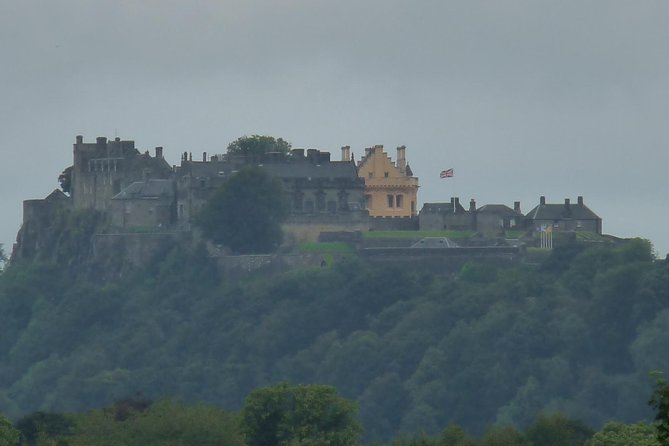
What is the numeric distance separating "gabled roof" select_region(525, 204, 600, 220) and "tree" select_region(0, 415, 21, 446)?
169 feet

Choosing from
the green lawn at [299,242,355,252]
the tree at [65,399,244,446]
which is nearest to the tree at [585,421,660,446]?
the tree at [65,399,244,446]

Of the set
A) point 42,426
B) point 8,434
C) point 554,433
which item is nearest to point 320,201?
point 42,426

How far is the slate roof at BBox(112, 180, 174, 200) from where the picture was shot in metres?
118

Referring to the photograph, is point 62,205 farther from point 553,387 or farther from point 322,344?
point 553,387

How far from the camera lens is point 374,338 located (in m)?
115

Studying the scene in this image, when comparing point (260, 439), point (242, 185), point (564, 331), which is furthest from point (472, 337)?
point (260, 439)

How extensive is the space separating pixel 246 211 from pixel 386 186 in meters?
6.46

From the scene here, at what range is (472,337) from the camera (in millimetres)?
112000

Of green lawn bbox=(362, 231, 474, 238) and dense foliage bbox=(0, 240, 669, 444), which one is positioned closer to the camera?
dense foliage bbox=(0, 240, 669, 444)

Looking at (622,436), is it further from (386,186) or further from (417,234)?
(386,186)

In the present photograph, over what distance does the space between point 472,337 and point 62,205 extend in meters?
18.9

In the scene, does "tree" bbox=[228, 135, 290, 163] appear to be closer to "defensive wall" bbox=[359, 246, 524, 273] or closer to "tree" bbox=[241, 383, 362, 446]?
"defensive wall" bbox=[359, 246, 524, 273]

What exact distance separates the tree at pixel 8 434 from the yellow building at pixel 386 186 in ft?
172

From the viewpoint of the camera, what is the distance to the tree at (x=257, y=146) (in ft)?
407
